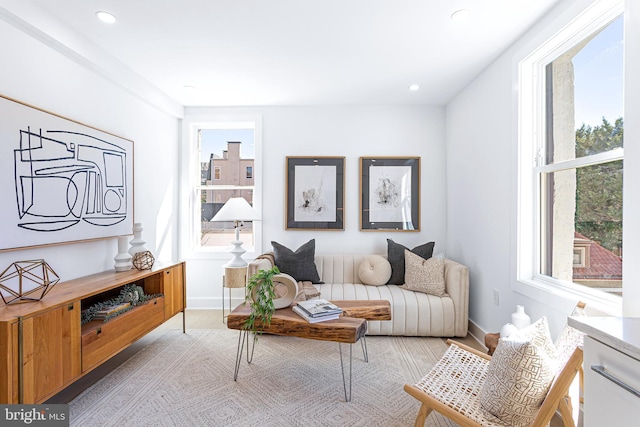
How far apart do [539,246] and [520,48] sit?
148cm

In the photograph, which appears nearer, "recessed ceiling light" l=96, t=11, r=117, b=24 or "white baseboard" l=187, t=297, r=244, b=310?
"recessed ceiling light" l=96, t=11, r=117, b=24

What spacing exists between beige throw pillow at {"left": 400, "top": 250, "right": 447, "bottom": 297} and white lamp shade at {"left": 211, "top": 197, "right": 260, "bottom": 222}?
172 cm

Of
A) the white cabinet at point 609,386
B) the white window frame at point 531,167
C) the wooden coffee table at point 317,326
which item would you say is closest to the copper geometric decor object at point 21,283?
the wooden coffee table at point 317,326

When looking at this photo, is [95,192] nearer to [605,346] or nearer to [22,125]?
[22,125]

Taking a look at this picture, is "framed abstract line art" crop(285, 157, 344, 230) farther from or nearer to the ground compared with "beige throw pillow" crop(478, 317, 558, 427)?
farther from the ground

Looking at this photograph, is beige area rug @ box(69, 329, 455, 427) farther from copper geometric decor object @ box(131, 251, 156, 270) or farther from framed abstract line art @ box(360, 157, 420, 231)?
framed abstract line art @ box(360, 157, 420, 231)

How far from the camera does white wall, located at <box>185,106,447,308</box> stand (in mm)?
3846

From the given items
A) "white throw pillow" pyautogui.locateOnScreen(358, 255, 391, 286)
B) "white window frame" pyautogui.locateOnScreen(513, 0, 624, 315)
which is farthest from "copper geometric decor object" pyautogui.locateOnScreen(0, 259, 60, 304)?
"white window frame" pyautogui.locateOnScreen(513, 0, 624, 315)

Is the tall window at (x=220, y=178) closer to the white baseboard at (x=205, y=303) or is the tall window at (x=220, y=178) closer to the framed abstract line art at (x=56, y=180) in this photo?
the white baseboard at (x=205, y=303)

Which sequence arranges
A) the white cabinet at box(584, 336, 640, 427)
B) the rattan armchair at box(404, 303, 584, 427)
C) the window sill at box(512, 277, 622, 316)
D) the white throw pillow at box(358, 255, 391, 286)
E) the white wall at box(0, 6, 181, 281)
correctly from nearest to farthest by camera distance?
the white cabinet at box(584, 336, 640, 427) < the rattan armchair at box(404, 303, 584, 427) < the window sill at box(512, 277, 622, 316) < the white wall at box(0, 6, 181, 281) < the white throw pillow at box(358, 255, 391, 286)

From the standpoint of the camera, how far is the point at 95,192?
8.20 feet

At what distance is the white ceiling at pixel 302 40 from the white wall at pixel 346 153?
47 centimetres

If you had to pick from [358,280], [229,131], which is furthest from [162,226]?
[358,280]

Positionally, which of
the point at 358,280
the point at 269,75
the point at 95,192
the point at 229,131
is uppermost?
the point at 269,75
